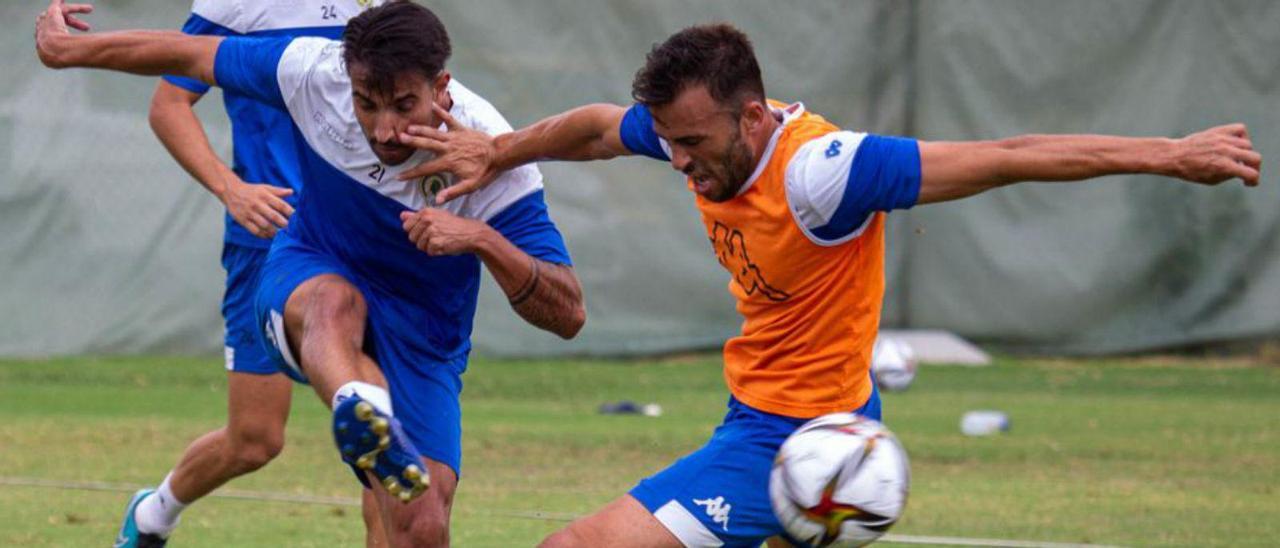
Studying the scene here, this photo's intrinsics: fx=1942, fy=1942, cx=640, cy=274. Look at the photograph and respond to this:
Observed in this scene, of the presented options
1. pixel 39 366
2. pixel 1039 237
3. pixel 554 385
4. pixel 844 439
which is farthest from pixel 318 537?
pixel 1039 237

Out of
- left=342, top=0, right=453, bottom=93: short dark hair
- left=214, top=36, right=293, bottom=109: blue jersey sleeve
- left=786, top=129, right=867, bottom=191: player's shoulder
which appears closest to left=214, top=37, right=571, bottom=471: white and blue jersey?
left=214, top=36, right=293, bottom=109: blue jersey sleeve

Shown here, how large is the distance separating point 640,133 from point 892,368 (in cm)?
829

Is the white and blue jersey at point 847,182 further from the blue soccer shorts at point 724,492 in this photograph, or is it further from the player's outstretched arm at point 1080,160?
the blue soccer shorts at point 724,492

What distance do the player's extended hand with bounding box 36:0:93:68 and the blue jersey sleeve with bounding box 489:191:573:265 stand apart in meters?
1.57

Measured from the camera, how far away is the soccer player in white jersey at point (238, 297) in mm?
7312

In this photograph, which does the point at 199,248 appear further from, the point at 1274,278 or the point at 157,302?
the point at 1274,278

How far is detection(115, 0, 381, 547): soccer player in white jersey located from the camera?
731cm

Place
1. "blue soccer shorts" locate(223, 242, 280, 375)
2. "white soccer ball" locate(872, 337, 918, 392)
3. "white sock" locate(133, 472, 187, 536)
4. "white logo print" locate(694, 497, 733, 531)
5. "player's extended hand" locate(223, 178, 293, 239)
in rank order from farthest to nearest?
"white soccer ball" locate(872, 337, 918, 392) < "blue soccer shorts" locate(223, 242, 280, 375) < "white sock" locate(133, 472, 187, 536) < "player's extended hand" locate(223, 178, 293, 239) < "white logo print" locate(694, 497, 733, 531)

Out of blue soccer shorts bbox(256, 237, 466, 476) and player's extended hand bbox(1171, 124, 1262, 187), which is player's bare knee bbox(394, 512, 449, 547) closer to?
blue soccer shorts bbox(256, 237, 466, 476)

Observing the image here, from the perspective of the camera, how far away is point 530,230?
6.21 metres

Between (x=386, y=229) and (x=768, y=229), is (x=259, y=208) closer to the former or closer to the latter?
(x=386, y=229)

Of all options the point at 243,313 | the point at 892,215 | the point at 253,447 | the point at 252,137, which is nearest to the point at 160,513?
the point at 253,447

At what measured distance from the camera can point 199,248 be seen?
15227mm

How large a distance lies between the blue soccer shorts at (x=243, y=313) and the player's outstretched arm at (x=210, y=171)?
13.9 inches
